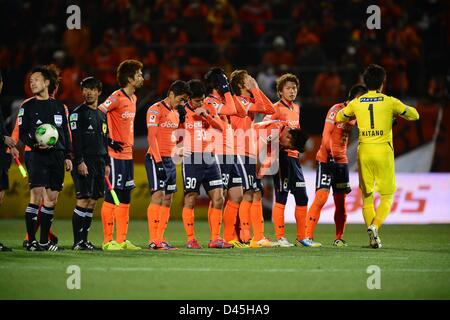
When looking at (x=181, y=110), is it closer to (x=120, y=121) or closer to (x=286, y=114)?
(x=120, y=121)

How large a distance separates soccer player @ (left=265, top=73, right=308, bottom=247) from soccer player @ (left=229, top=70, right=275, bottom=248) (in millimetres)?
259

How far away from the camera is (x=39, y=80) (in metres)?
11.8

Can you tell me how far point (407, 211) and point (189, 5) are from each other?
8623mm

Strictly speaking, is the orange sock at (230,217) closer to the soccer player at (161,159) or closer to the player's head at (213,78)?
the soccer player at (161,159)

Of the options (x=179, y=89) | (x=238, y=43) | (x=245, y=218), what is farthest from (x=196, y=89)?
(x=238, y=43)

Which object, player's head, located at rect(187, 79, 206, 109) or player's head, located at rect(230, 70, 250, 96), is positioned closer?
player's head, located at rect(187, 79, 206, 109)

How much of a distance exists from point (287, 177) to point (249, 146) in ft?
2.40

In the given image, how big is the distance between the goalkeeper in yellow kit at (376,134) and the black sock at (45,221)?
432cm

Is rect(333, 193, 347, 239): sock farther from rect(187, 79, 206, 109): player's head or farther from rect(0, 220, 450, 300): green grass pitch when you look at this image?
rect(187, 79, 206, 109): player's head

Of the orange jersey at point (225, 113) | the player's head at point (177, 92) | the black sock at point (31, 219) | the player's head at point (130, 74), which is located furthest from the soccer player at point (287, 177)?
the black sock at point (31, 219)

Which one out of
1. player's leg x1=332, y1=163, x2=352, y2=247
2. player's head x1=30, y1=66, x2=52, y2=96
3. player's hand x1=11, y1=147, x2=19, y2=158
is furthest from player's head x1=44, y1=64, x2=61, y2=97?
player's leg x1=332, y1=163, x2=352, y2=247

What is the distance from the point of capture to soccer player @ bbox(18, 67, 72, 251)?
460 inches

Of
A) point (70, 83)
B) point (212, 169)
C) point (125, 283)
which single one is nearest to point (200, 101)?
point (212, 169)

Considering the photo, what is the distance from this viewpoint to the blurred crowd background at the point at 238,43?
20.4 metres
